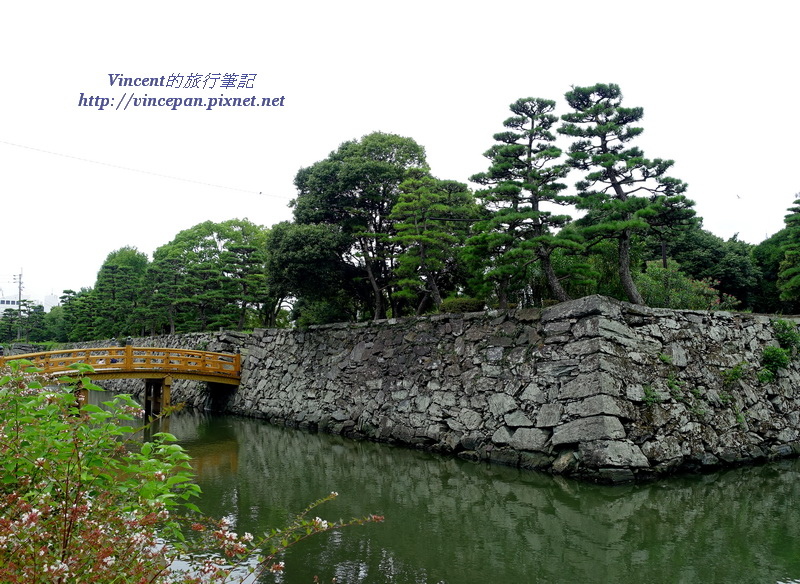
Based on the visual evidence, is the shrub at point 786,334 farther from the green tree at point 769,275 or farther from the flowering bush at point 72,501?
the flowering bush at point 72,501

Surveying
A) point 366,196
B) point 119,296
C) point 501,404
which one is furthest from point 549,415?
point 119,296

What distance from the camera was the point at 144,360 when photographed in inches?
602

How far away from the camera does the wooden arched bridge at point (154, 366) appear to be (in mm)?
13086

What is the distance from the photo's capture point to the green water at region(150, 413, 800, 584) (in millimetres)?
4262

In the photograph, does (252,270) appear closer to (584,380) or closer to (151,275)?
(151,275)

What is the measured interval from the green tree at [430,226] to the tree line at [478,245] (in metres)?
0.05

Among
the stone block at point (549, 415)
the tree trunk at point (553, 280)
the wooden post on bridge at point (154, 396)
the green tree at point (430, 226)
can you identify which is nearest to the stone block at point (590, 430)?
the stone block at point (549, 415)

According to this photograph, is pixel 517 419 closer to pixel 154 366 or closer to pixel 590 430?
pixel 590 430

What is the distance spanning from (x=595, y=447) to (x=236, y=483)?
4566mm

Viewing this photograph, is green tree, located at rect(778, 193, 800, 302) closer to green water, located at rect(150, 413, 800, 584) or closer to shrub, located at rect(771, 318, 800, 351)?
shrub, located at rect(771, 318, 800, 351)

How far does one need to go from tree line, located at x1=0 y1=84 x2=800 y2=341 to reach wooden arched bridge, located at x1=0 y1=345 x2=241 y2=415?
2606 millimetres

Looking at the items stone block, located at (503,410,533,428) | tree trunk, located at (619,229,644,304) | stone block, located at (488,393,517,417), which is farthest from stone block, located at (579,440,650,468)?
tree trunk, located at (619,229,644,304)

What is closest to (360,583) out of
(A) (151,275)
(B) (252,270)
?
(B) (252,270)

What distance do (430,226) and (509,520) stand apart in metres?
7.76
